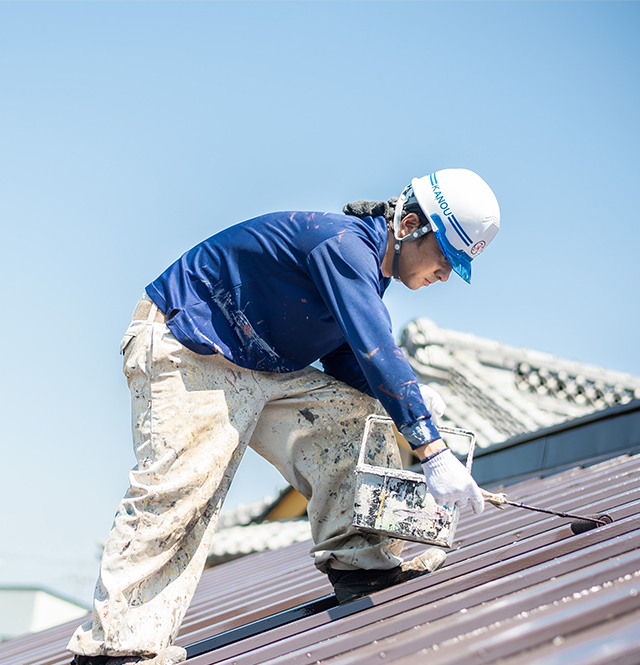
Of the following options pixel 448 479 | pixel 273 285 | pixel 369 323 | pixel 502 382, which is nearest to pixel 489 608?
pixel 448 479

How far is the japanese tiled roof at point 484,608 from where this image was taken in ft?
4.41

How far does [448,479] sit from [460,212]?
100cm

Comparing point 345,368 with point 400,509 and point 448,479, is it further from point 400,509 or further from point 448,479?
point 448,479

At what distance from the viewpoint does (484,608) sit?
1760mm

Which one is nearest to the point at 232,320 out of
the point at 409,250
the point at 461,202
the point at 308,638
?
the point at 409,250

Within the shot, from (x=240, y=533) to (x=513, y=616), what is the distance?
30.4ft

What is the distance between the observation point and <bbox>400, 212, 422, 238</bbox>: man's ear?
2.85m

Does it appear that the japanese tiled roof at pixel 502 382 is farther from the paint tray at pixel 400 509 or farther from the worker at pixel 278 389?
the paint tray at pixel 400 509

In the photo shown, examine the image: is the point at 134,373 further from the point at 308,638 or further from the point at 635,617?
the point at 635,617

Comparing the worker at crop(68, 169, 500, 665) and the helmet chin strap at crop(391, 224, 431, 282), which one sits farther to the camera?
the helmet chin strap at crop(391, 224, 431, 282)

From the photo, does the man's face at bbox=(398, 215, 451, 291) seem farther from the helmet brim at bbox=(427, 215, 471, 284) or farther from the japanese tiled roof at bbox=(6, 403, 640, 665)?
the japanese tiled roof at bbox=(6, 403, 640, 665)

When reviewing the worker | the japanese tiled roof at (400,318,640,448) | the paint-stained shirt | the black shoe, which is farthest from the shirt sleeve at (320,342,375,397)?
the japanese tiled roof at (400,318,640,448)

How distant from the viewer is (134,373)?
266 cm

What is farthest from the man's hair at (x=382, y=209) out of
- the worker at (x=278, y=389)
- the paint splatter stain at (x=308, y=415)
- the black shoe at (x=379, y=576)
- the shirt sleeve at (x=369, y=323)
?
the black shoe at (x=379, y=576)
